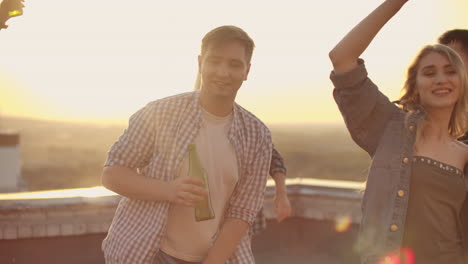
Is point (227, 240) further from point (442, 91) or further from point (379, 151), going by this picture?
point (442, 91)

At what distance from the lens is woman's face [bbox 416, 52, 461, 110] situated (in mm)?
3322

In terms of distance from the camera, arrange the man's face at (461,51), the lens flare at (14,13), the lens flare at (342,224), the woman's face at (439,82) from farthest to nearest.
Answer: the lens flare at (342,224), the lens flare at (14,13), the man's face at (461,51), the woman's face at (439,82)

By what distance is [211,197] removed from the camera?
10.3 ft

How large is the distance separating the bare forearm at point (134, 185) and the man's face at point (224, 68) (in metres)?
0.56

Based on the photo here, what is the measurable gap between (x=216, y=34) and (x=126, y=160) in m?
0.79

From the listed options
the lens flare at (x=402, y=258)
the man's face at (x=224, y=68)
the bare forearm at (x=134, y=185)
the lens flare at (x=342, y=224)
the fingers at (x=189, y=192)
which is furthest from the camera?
the lens flare at (x=342, y=224)

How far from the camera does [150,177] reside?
119 inches

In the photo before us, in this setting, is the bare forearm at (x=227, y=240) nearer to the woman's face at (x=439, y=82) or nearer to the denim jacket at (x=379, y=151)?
the denim jacket at (x=379, y=151)

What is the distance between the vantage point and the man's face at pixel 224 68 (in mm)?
3033

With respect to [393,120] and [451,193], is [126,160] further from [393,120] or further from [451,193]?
[451,193]

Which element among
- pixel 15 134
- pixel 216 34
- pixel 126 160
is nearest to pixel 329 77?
pixel 216 34

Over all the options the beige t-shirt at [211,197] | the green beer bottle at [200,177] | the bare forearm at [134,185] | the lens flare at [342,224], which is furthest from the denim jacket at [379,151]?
the lens flare at [342,224]

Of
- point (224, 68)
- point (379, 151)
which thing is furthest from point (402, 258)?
point (224, 68)

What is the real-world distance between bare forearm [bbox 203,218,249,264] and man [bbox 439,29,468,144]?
→ 167 centimetres
